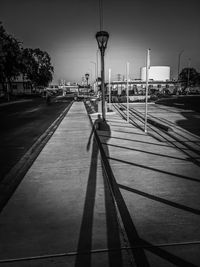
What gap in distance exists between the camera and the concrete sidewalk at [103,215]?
302cm

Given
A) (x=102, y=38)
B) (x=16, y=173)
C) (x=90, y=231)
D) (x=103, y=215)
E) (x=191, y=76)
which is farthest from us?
(x=191, y=76)

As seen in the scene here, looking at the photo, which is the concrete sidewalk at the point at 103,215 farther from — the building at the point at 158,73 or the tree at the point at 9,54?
the building at the point at 158,73

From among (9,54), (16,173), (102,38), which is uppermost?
(9,54)

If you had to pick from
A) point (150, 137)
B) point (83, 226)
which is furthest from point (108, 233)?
point (150, 137)

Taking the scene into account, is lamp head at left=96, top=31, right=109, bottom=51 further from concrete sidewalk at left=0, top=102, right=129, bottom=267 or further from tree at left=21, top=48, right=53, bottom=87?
tree at left=21, top=48, right=53, bottom=87

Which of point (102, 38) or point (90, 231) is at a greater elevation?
point (102, 38)

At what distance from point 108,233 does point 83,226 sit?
0.39m

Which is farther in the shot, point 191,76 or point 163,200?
point 191,76

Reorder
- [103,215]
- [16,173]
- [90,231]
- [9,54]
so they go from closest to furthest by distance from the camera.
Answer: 1. [90,231]
2. [103,215]
3. [16,173]
4. [9,54]

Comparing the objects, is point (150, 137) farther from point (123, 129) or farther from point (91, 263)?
point (91, 263)

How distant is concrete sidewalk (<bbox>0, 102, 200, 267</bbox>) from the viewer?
3.02m

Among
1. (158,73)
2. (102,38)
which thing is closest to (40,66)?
(158,73)

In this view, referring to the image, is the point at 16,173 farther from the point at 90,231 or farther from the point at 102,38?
the point at 102,38

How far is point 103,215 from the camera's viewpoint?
3.96 metres
